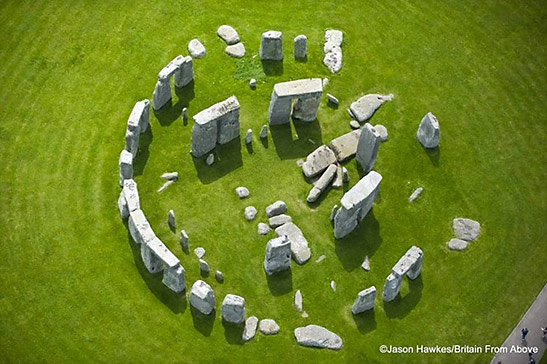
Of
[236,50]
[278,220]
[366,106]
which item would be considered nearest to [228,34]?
[236,50]

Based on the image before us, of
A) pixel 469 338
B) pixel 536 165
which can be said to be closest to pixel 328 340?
pixel 469 338

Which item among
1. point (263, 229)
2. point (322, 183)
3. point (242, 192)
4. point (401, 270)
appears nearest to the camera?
point (401, 270)

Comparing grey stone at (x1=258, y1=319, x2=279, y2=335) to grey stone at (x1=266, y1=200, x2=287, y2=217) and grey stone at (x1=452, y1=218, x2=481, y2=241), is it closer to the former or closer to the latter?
grey stone at (x1=266, y1=200, x2=287, y2=217)

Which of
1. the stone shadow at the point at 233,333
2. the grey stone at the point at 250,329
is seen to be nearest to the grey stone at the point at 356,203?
the grey stone at the point at 250,329

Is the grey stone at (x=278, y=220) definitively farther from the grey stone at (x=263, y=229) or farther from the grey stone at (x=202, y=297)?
the grey stone at (x=202, y=297)

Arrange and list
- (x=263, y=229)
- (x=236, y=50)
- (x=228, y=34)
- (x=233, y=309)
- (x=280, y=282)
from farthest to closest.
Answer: (x=228, y=34), (x=236, y=50), (x=263, y=229), (x=280, y=282), (x=233, y=309)

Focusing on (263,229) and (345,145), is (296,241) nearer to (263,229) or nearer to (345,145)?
(263,229)
